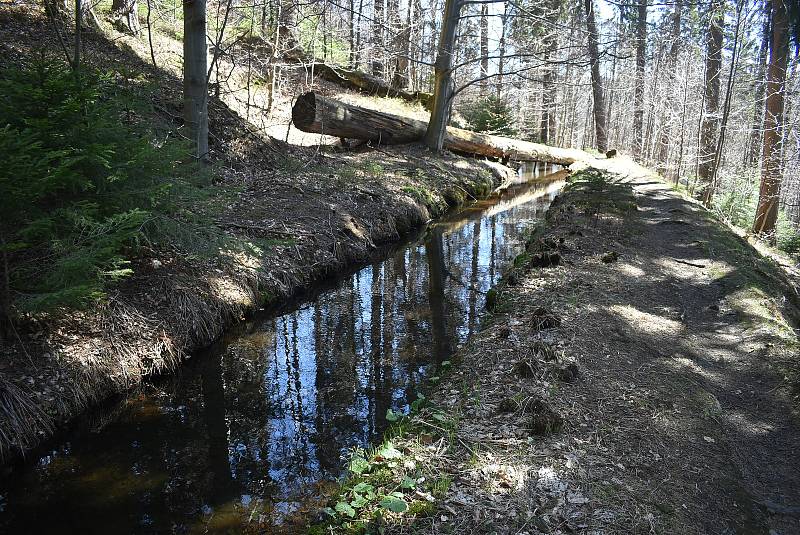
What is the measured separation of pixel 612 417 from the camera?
3.99 meters

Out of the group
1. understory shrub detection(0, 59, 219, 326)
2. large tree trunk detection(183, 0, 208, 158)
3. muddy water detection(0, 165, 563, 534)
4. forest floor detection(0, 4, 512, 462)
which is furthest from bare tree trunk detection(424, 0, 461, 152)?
understory shrub detection(0, 59, 219, 326)

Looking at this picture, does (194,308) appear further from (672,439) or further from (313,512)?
(672,439)

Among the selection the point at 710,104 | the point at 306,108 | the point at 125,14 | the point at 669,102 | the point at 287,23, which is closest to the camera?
the point at 306,108

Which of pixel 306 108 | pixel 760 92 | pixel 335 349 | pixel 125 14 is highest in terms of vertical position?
pixel 760 92

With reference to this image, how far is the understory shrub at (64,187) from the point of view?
13.5 feet

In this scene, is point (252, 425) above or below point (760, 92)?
below

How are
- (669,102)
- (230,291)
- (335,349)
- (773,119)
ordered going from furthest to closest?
(669,102)
(773,119)
(230,291)
(335,349)

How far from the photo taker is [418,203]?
481 inches

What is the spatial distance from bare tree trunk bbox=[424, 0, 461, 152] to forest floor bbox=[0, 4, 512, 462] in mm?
1453

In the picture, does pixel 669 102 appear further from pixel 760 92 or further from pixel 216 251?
pixel 216 251

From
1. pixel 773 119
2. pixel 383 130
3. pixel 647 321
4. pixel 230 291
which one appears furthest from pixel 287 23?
pixel 647 321

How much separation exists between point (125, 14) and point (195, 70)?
6.39m

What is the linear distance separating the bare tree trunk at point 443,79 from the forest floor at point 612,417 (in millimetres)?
10838

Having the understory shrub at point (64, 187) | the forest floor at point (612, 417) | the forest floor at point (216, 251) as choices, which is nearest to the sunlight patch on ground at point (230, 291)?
the forest floor at point (216, 251)
